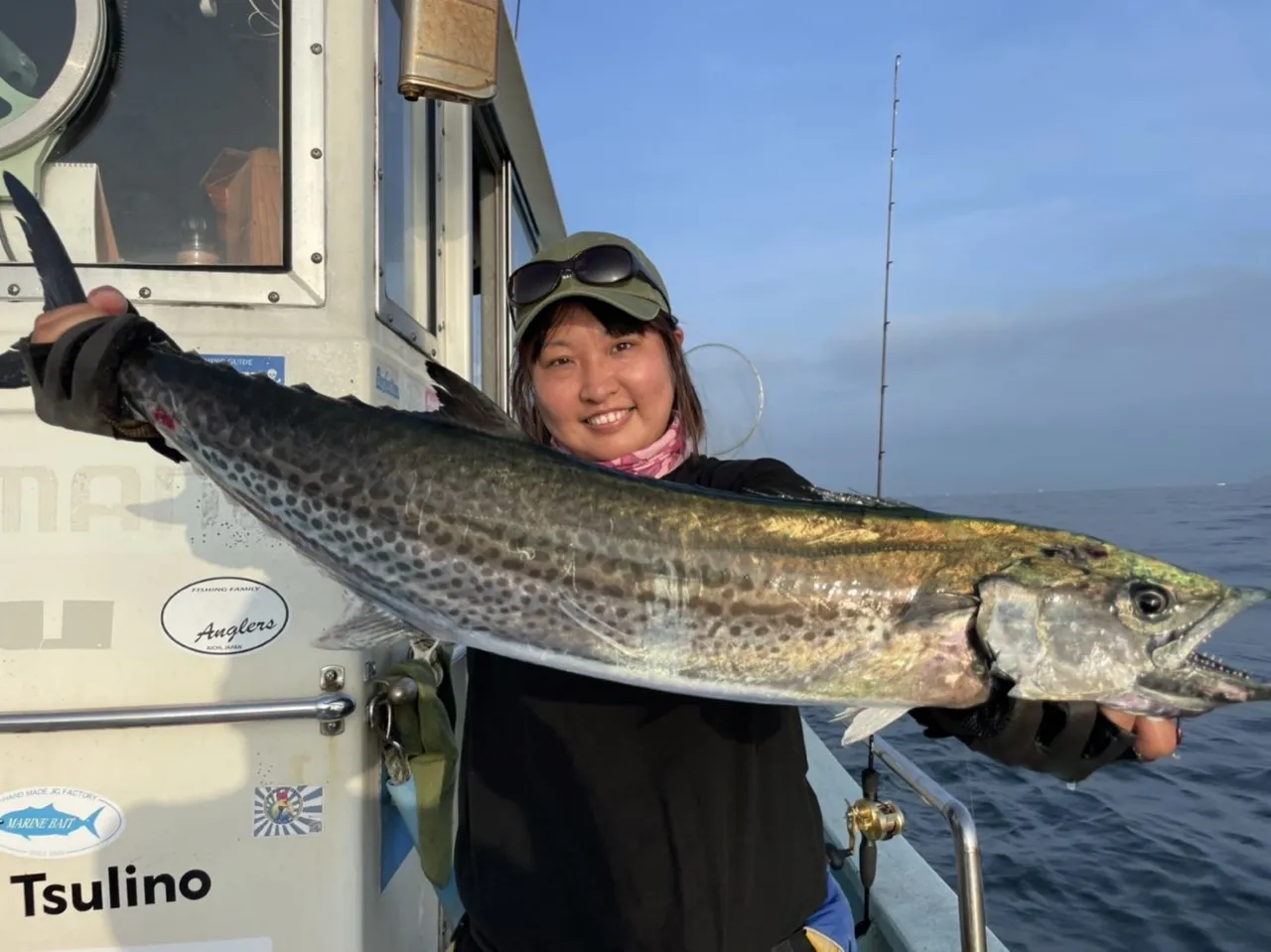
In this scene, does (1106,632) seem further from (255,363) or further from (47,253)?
(47,253)

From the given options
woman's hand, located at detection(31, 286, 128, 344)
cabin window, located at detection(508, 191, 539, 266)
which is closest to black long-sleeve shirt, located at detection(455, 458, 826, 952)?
woman's hand, located at detection(31, 286, 128, 344)

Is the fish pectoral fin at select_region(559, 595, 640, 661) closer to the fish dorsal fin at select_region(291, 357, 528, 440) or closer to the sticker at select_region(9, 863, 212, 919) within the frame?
the fish dorsal fin at select_region(291, 357, 528, 440)

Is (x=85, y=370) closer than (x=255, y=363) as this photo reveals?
Yes

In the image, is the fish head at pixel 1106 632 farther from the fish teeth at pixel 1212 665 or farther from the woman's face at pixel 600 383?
the woman's face at pixel 600 383

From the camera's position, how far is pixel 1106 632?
1.77 m

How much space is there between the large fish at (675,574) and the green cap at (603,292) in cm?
43

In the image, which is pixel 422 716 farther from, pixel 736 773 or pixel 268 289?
pixel 268 289

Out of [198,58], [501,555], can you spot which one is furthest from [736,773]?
[198,58]

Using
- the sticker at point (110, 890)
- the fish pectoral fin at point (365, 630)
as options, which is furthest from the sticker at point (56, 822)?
the fish pectoral fin at point (365, 630)

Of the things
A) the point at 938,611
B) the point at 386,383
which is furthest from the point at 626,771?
the point at 386,383

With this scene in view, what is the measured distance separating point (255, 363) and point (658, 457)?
1.24 meters

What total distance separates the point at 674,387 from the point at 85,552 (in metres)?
1.74

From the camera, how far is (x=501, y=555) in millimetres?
1812

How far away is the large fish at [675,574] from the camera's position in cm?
177
